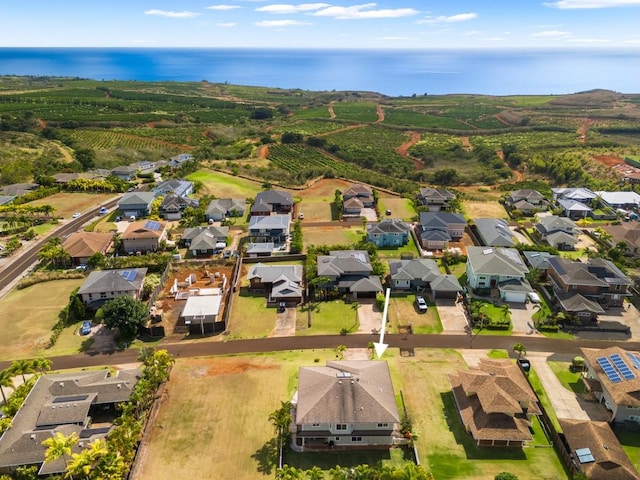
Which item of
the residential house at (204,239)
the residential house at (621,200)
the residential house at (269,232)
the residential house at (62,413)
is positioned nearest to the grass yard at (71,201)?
the residential house at (204,239)

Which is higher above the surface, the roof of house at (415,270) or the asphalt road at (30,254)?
the roof of house at (415,270)

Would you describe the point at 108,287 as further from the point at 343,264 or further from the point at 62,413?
the point at 343,264

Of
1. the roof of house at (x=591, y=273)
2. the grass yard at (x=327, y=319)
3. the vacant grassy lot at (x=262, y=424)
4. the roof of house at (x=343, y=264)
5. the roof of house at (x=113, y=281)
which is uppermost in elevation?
the roof of house at (x=591, y=273)

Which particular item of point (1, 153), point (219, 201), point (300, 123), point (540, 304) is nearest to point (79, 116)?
point (1, 153)

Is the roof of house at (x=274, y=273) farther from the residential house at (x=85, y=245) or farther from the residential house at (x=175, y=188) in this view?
the residential house at (x=175, y=188)

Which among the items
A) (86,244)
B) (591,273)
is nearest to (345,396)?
(591,273)

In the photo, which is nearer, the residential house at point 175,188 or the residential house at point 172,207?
the residential house at point 172,207

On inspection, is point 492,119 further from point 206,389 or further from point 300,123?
point 206,389
